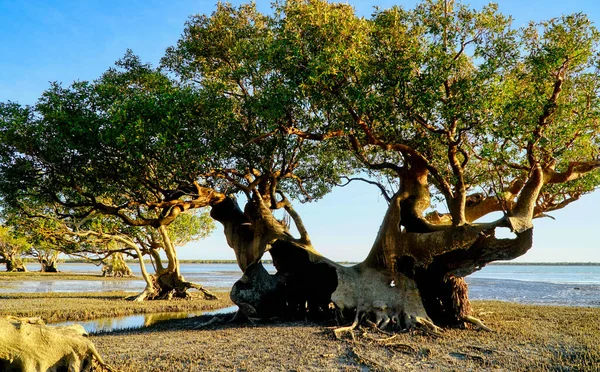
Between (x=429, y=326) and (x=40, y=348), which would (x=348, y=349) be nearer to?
(x=429, y=326)

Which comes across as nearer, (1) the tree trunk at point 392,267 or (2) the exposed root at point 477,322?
(1) the tree trunk at point 392,267

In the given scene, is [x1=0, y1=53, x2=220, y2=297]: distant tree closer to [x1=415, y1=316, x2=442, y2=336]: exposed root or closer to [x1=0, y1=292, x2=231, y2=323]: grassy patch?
[x1=0, y1=292, x2=231, y2=323]: grassy patch

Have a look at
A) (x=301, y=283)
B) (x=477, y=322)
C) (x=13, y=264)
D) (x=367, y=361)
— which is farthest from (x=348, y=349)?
(x=13, y=264)

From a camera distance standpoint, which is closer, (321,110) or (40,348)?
(40,348)

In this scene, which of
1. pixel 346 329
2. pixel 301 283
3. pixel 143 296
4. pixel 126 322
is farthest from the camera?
pixel 143 296

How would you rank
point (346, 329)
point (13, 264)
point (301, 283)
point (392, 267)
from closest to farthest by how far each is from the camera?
point (346, 329) → point (392, 267) → point (301, 283) → point (13, 264)

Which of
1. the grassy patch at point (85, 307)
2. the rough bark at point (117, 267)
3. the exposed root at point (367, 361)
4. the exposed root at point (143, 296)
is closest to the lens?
the exposed root at point (367, 361)

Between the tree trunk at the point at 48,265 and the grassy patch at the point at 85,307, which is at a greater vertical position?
the tree trunk at the point at 48,265

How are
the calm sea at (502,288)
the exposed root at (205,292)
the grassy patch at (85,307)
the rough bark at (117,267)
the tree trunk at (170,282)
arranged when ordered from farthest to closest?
the rough bark at (117,267) → the calm sea at (502,288) → the exposed root at (205,292) → the tree trunk at (170,282) → the grassy patch at (85,307)

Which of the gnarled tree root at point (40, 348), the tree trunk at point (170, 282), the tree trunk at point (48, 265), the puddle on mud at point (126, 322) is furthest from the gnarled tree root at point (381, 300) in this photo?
the tree trunk at point (48, 265)

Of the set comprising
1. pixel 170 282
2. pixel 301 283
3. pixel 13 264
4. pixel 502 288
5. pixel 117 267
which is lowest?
pixel 502 288

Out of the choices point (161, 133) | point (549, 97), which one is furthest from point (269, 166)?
point (549, 97)

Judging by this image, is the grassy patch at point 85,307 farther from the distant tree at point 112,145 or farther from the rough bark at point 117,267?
the rough bark at point 117,267

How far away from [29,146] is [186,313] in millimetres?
11434
